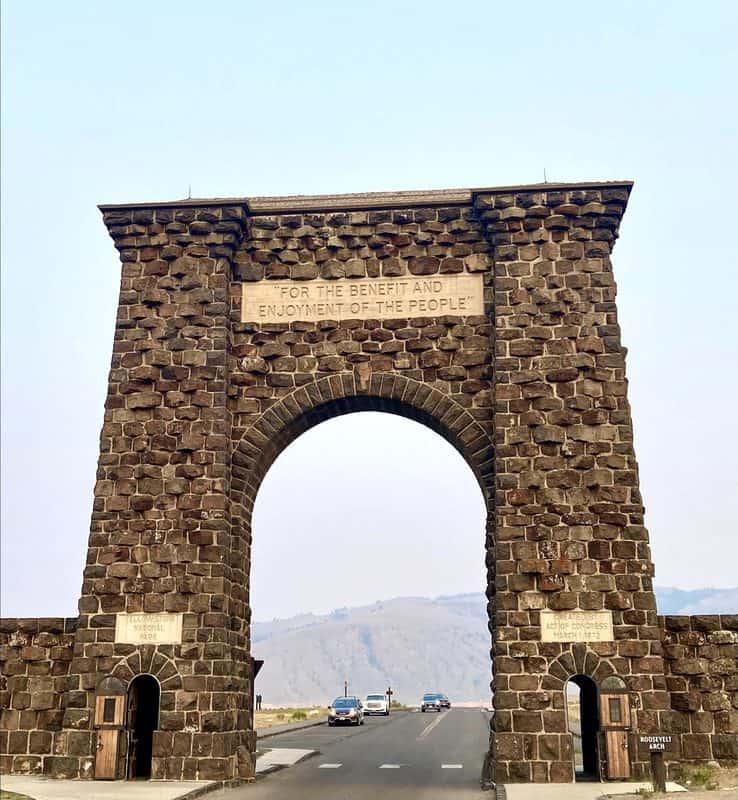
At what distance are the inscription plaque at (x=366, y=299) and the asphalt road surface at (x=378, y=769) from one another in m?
7.69

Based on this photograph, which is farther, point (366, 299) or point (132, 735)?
point (366, 299)

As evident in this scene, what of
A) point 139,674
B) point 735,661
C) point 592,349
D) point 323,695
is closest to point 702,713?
point 735,661

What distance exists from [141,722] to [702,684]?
909cm

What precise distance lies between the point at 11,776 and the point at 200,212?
9.76 m

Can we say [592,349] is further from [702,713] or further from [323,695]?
[323,695]

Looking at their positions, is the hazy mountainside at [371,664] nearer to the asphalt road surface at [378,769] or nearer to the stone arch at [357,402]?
the asphalt road surface at [378,769]

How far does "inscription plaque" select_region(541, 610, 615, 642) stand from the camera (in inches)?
583

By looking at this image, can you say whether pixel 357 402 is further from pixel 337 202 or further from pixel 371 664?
pixel 371 664

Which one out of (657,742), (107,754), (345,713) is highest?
(345,713)

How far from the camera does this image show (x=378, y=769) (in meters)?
18.3

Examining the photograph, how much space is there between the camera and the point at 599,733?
14445 mm

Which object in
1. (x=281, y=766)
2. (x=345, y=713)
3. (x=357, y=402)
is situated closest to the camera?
(x=357, y=402)

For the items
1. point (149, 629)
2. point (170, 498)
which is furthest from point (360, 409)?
point (149, 629)

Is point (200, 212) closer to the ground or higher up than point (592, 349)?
higher up
